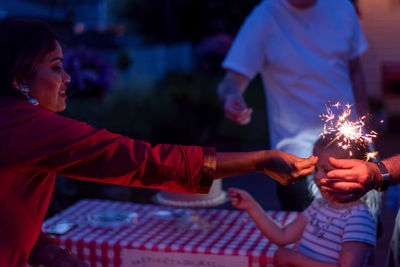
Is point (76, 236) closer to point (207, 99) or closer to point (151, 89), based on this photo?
point (207, 99)

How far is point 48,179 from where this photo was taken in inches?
81.9

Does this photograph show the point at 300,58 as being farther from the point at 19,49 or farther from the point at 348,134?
the point at 19,49

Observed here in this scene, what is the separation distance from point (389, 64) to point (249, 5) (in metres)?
4.06

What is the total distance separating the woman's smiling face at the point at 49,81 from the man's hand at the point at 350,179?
3.84ft

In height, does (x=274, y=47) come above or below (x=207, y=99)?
above

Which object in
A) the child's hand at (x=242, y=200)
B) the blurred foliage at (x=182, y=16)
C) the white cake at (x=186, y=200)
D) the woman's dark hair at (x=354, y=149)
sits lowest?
the white cake at (x=186, y=200)

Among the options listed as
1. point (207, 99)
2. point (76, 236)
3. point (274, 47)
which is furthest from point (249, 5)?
point (76, 236)

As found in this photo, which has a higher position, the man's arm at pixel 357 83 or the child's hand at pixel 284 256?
the man's arm at pixel 357 83

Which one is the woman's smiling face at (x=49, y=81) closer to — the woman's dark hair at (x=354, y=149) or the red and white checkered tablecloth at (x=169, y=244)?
the red and white checkered tablecloth at (x=169, y=244)

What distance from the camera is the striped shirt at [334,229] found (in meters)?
2.45

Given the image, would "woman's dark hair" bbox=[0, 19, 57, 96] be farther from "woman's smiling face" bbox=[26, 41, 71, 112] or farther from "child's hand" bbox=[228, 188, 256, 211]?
"child's hand" bbox=[228, 188, 256, 211]

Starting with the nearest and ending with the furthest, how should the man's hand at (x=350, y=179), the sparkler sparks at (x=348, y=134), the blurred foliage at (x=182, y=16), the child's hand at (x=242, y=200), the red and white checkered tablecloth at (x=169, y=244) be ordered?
1. the man's hand at (x=350, y=179)
2. the sparkler sparks at (x=348, y=134)
3. the red and white checkered tablecloth at (x=169, y=244)
4. the child's hand at (x=242, y=200)
5. the blurred foliage at (x=182, y=16)

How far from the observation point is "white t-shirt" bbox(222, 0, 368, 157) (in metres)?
3.80

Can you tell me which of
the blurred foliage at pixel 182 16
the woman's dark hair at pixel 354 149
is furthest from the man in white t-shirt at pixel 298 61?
the blurred foliage at pixel 182 16
